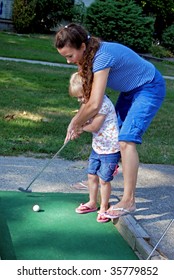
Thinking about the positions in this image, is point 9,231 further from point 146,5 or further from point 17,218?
point 146,5

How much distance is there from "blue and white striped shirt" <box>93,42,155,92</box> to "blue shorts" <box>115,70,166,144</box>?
57 mm

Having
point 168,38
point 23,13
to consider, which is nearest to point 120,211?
point 23,13

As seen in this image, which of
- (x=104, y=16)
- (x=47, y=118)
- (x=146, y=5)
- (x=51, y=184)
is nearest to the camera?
(x=51, y=184)

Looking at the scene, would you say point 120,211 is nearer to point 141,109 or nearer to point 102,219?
point 102,219

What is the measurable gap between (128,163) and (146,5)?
16904 mm

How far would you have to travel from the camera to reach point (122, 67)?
3844mm

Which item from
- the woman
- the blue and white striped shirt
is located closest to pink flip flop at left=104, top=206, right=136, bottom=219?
the woman

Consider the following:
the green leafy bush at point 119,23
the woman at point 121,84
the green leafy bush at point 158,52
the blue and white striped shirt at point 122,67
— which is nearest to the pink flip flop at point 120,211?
the woman at point 121,84

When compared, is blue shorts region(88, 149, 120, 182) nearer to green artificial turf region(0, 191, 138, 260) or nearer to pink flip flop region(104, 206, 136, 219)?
pink flip flop region(104, 206, 136, 219)

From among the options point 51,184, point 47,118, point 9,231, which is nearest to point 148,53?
point 47,118

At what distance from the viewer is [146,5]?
19.8m

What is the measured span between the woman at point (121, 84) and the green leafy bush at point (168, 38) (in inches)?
615

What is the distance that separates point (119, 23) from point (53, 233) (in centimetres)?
1401

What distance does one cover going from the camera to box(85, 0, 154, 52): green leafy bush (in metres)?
17.0
